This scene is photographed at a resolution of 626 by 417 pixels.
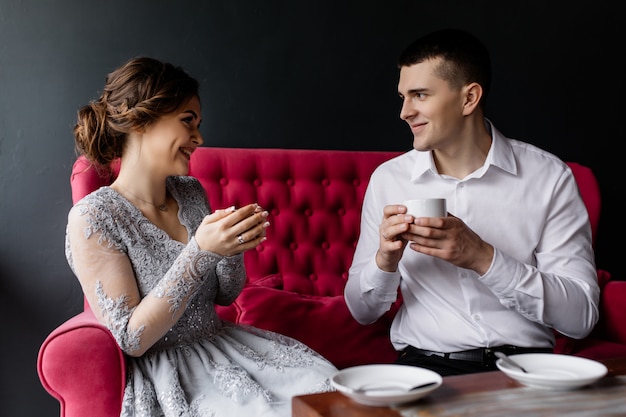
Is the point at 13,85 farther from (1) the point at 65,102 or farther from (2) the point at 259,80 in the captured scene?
(2) the point at 259,80

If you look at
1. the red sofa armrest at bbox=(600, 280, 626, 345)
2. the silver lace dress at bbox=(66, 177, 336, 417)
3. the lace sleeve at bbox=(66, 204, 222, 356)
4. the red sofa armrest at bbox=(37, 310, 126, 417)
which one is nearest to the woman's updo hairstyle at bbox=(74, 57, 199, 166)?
the silver lace dress at bbox=(66, 177, 336, 417)

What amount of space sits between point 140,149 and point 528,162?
44.9 inches

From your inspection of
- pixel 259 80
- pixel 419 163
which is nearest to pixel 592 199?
pixel 419 163

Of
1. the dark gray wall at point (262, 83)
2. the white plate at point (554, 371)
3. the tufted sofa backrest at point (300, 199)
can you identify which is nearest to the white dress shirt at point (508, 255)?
the white plate at point (554, 371)

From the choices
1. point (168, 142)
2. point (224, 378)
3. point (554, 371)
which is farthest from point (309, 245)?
point (554, 371)

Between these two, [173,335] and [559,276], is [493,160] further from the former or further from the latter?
[173,335]

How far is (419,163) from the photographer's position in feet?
6.87

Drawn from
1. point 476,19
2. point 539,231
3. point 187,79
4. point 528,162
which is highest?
point 476,19

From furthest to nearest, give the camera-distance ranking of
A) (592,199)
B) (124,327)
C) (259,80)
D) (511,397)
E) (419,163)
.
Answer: (259,80), (592,199), (419,163), (124,327), (511,397)

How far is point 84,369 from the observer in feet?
5.19

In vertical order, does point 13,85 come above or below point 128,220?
above

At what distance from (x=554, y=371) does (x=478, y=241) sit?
0.47 m

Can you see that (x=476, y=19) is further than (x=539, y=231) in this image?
Yes

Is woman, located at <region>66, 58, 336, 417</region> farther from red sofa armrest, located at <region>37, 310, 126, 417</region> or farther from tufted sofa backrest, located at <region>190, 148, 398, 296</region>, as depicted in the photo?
tufted sofa backrest, located at <region>190, 148, 398, 296</region>
